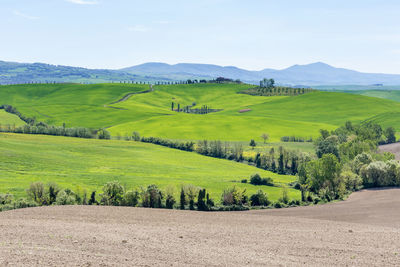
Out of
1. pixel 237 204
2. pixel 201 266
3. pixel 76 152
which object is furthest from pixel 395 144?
pixel 201 266

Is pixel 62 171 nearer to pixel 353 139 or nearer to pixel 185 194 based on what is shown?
pixel 185 194

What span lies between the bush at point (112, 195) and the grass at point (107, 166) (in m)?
9.79

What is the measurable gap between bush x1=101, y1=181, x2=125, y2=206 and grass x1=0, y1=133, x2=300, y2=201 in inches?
386

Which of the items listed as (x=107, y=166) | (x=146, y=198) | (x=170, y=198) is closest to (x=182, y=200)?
(x=170, y=198)

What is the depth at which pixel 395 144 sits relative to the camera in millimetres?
169500

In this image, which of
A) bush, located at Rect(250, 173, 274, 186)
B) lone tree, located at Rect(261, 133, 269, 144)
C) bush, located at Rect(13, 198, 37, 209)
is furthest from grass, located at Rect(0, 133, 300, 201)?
lone tree, located at Rect(261, 133, 269, 144)

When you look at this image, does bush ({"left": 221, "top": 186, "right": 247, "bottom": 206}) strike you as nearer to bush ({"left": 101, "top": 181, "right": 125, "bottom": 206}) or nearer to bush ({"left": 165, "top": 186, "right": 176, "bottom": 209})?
bush ({"left": 165, "top": 186, "right": 176, "bottom": 209})

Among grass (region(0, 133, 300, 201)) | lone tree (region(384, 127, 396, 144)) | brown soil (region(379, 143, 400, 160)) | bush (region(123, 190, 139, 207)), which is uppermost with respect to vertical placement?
lone tree (region(384, 127, 396, 144))

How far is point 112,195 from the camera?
77.4 m

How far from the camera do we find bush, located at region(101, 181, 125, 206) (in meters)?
76.4

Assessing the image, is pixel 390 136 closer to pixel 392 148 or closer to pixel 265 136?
pixel 392 148

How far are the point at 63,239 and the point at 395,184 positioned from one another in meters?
81.7

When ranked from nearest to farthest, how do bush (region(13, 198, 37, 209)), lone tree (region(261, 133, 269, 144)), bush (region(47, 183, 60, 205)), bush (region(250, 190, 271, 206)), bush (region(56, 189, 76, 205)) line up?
1. bush (region(13, 198, 37, 209))
2. bush (region(56, 189, 76, 205))
3. bush (region(47, 183, 60, 205))
4. bush (region(250, 190, 271, 206))
5. lone tree (region(261, 133, 269, 144))

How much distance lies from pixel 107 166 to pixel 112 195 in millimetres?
41178
